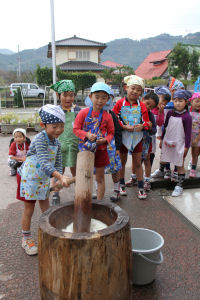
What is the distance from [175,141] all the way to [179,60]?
79.7 ft

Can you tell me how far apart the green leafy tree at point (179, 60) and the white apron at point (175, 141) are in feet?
78.6

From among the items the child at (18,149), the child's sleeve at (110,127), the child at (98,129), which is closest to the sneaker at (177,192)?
the child at (98,129)

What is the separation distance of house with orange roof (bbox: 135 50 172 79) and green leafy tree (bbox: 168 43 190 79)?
9382 mm

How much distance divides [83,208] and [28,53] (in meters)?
137

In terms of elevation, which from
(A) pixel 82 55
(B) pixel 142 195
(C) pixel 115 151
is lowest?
(B) pixel 142 195

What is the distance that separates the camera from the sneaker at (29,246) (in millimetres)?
2531

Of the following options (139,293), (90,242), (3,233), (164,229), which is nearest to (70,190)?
(3,233)

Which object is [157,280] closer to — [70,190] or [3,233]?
[3,233]

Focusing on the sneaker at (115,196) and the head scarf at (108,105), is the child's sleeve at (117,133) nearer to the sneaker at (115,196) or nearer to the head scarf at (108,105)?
the head scarf at (108,105)

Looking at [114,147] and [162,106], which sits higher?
[162,106]

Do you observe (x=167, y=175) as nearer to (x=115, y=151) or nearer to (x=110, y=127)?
(x=115, y=151)

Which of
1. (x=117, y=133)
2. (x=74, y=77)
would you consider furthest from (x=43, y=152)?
(x=74, y=77)

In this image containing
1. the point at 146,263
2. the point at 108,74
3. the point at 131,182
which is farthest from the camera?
the point at 108,74

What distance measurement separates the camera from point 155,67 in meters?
40.1
